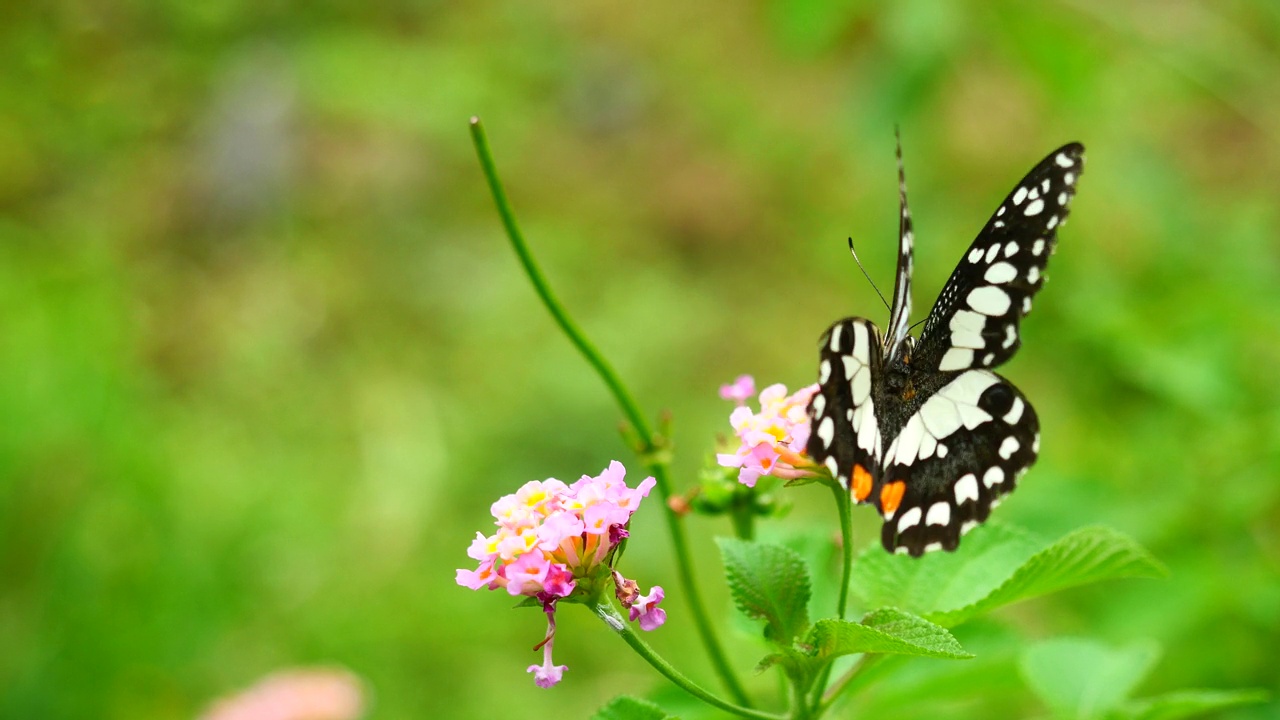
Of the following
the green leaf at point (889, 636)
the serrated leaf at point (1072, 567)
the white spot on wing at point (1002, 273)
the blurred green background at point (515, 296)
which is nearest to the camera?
the green leaf at point (889, 636)

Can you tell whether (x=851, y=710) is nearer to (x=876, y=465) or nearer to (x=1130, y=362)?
(x=876, y=465)

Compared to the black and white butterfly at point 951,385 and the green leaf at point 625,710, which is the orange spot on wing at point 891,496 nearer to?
the black and white butterfly at point 951,385

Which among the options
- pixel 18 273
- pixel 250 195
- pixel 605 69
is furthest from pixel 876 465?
pixel 605 69

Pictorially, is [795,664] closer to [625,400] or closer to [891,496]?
[891,496]

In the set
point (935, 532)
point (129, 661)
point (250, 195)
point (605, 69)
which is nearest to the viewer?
point (935, 532)

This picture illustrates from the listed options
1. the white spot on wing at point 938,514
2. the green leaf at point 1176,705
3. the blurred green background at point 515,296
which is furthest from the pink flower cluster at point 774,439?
the green leaf at point 1176,705

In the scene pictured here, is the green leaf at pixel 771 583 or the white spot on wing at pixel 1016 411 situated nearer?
the green leaf at pixel 771 583

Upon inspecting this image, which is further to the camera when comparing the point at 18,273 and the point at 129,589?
the point at 18,273
